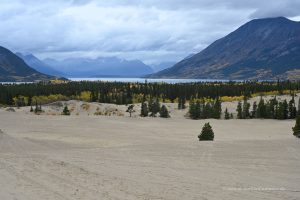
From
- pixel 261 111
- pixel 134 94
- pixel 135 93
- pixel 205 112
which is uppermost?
pixel 135 93

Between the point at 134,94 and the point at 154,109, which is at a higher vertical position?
the point at 134,94

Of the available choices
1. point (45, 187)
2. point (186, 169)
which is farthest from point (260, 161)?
point (45, 187)

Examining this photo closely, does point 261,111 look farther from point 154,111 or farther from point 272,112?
point 154,111

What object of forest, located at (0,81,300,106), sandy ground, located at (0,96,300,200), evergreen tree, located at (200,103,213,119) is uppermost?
forest, located at (0,81,300,106)

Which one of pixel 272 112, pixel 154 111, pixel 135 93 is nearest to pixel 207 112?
pixel 154 111

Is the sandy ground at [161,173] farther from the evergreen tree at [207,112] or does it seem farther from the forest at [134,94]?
the forest at [134,94]

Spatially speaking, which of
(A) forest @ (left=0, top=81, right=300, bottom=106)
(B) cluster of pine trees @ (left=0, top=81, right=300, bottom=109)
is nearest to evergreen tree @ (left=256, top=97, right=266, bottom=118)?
(A) forest @ (left=0, top=81, right=300, bottom=106)

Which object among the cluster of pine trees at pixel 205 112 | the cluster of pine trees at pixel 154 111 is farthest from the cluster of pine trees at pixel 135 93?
the cluster of pine trees at pixel 205 112

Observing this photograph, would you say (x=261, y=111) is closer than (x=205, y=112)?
Yes

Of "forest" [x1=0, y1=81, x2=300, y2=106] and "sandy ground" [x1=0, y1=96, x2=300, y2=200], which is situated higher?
"forest" [x1=0, y1=81, x2=300, y2=106]

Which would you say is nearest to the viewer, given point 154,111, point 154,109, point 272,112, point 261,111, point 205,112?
point 272,112

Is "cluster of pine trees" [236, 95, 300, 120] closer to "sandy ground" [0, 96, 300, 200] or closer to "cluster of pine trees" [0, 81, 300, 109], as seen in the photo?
"cluster of pine trees" [0, 81, 300, 109]

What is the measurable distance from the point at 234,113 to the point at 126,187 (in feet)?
284

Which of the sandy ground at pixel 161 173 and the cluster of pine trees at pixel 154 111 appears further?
the cluster of pine trees at pixel 154 111
